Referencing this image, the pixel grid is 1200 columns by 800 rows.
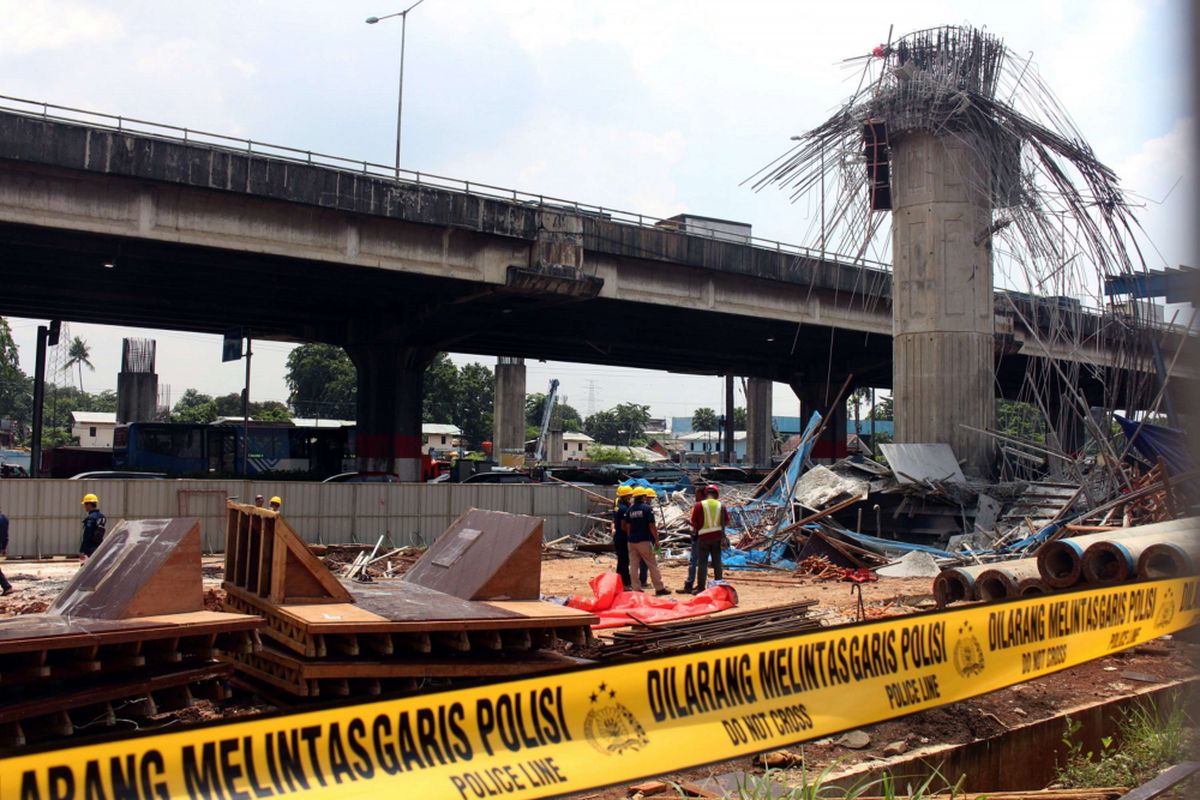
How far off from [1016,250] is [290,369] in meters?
115

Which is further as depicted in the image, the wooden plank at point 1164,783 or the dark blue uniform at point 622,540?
the dark blue uniform at point 622,540

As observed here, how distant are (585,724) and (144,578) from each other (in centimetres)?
399

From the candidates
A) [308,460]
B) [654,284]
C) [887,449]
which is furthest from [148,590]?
[308,460]

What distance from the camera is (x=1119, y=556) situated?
1110 centimetres

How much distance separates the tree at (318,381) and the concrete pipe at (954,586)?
112m

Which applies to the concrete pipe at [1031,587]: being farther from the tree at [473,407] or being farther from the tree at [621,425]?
the tree at [621,425]

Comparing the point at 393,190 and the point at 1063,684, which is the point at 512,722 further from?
the point at 393,190

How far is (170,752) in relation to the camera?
4.08 m

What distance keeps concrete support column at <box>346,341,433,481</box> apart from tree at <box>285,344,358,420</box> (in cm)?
8058

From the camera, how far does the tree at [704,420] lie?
535 ft

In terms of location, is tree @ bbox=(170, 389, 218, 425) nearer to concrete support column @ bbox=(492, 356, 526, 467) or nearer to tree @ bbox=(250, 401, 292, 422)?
tree @ bbox=(250, 401, 292, 422)

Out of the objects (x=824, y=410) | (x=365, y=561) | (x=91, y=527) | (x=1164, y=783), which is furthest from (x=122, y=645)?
(x=824, y=410)

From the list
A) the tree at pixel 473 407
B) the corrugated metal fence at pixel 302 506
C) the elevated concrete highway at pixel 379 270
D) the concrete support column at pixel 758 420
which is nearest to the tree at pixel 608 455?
the tree at pixel 473 407

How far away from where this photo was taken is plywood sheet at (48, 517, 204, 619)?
7504 millimetres
